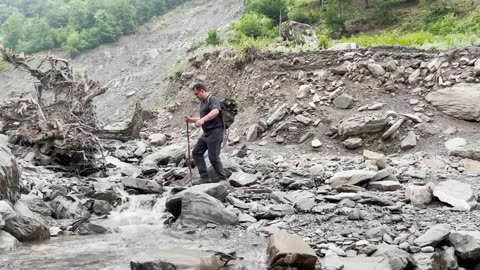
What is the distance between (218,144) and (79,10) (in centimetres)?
7765

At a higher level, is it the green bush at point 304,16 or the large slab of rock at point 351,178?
the green bush at point 304,16

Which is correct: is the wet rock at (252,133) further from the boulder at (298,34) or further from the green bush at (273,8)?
the green bush at (273,8)

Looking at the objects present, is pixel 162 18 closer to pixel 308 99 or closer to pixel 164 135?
pixel 164 135

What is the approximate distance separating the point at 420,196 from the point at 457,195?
22.0 inches

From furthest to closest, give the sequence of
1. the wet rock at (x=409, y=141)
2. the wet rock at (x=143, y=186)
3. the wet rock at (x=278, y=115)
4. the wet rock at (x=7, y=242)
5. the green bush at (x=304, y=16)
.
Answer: the green bush at (x=304, y=16) < the wet rock at (x=278, y=115) < the wet rock at (x=409, y=141) < the wet rock at (x=143, y=186) < the wet rock at (x=7, y=242)

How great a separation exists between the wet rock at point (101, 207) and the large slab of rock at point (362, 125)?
6.67m

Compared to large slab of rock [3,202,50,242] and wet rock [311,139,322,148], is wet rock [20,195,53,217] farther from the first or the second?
wet rock [311,139,322,148]

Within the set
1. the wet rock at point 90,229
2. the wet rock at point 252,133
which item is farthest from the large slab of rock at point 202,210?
the wet rock at point 252,133

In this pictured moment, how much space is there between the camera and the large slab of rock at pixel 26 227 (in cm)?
573

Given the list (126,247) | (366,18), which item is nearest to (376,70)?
(126,247)

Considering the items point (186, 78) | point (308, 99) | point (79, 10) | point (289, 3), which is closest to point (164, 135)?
point (186, 78)

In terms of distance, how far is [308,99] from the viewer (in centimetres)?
1348

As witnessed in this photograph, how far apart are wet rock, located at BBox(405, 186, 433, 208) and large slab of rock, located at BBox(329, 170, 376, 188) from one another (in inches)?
43.2

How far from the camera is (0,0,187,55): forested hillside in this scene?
6288 cm
